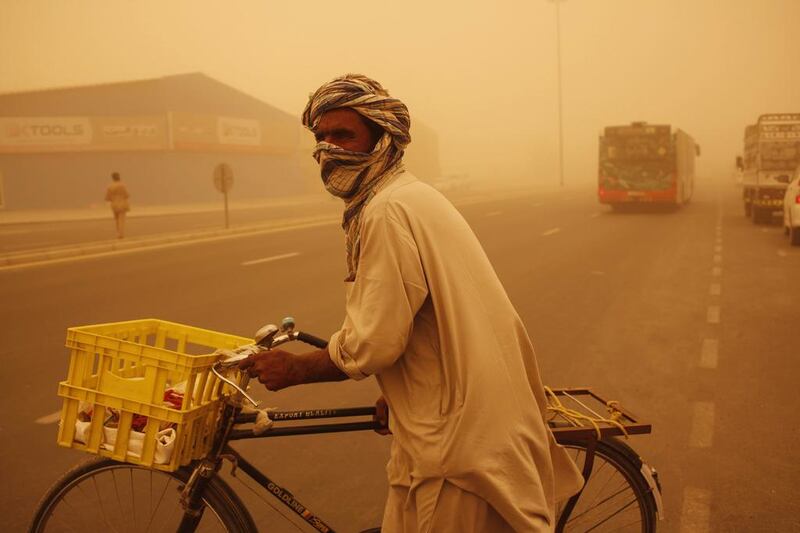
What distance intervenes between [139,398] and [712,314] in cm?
734

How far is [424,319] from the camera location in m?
1.93

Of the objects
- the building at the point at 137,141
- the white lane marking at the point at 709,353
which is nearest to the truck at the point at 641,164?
the white lane marking at the point at 709,353

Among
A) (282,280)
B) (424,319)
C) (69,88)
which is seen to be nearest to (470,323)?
(424,319)

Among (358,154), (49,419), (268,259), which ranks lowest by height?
(49,419)

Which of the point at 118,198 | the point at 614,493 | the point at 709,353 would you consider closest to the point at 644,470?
the point at 614,493

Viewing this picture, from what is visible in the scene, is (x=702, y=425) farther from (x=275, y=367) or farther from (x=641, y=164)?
(x=641, y=164)

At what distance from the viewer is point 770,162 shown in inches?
832

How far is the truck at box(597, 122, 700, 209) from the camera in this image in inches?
1013

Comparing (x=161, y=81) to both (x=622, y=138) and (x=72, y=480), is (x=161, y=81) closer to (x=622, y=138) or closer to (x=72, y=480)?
(x=622, y=138)

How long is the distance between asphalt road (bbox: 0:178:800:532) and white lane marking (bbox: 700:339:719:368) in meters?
0.02

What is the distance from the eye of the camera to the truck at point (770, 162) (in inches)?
771

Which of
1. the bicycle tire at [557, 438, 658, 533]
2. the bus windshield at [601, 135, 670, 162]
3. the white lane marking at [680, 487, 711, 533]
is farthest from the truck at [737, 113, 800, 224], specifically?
the bicycle tire at [557, 438, 658, 533]

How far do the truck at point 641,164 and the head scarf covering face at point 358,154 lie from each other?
25.3 meters

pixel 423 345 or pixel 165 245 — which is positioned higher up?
pixel 423 345
